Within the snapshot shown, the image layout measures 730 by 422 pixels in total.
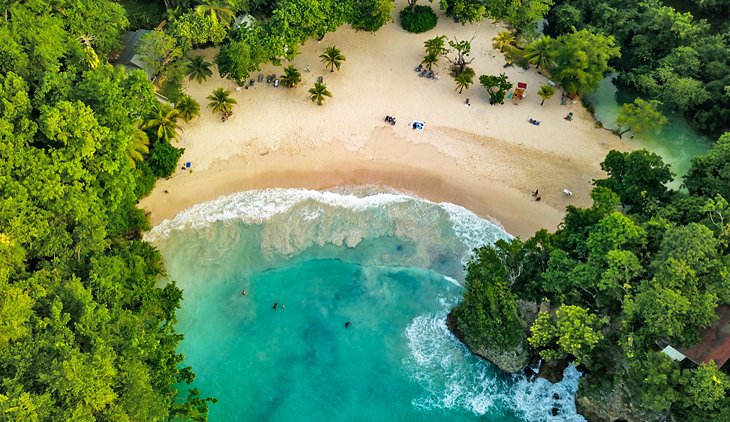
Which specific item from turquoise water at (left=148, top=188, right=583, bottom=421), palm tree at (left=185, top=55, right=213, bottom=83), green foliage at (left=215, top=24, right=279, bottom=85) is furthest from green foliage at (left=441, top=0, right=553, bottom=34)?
palm tree at (left=185, top=55, right=213, bottom=83)

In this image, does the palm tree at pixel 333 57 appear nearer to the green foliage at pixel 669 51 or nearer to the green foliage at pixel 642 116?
the green foliage at pixel 669 51

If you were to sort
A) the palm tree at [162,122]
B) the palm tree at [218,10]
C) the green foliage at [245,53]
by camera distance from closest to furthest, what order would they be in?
the palm tree at [162,122] → the green foliage at [245,53] → the palm tree at [218,10]

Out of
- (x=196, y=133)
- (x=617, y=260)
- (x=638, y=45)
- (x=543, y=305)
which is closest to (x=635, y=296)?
(x=617, y=260)

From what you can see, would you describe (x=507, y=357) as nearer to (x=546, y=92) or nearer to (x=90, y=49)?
(x=546, y=92)

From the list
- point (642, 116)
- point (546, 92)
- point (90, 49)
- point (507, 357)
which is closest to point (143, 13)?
point (90, 49)

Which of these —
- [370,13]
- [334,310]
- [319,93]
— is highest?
[370,13]

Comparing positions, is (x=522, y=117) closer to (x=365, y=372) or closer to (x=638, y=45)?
(x=638, y=45)

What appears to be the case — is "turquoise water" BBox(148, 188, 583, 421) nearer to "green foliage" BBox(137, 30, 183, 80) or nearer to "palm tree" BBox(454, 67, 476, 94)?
"palm tree" BBox(454, 67, 476, 94)

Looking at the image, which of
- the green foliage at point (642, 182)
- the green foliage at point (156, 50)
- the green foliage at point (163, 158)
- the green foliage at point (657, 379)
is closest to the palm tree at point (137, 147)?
the green foliage at point (163, 158)
